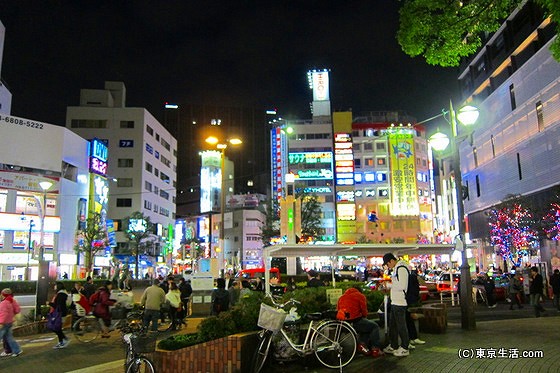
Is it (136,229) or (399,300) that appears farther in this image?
(136,229)

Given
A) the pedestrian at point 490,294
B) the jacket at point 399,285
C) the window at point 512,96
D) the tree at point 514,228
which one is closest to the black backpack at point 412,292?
the jacket at point 399,285

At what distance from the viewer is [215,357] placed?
723 cm

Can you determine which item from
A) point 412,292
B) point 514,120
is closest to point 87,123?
point 514,120

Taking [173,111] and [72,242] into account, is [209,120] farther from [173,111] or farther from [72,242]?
[72,242]

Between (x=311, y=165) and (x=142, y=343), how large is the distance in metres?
72.6

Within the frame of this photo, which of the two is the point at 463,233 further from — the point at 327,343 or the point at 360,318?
the point at 327,343

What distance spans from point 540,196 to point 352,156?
4414 cm

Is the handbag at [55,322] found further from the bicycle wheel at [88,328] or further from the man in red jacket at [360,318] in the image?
the man in red jacket at [360,318]

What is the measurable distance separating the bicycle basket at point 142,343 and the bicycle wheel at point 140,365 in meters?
0.14

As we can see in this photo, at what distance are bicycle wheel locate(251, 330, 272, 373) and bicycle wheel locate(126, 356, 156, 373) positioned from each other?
1.62 meters

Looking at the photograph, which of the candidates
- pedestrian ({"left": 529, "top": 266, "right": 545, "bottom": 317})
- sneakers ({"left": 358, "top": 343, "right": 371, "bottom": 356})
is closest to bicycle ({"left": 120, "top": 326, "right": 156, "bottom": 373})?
sneakers ({"left": 358, "top": 343, "right": 371, "bottom": 356})

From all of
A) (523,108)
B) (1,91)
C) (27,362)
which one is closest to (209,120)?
(1,91)

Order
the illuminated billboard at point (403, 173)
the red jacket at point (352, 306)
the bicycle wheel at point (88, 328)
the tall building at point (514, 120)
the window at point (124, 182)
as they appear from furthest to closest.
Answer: the illuminated billboard at point (403, 173) → the window at point (124, 182) → the tall building at point (514, 120) → the bicycle wheel at point (88, 328) → the red jacket at point (352, 306)

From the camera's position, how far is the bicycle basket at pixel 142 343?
7281 mm
